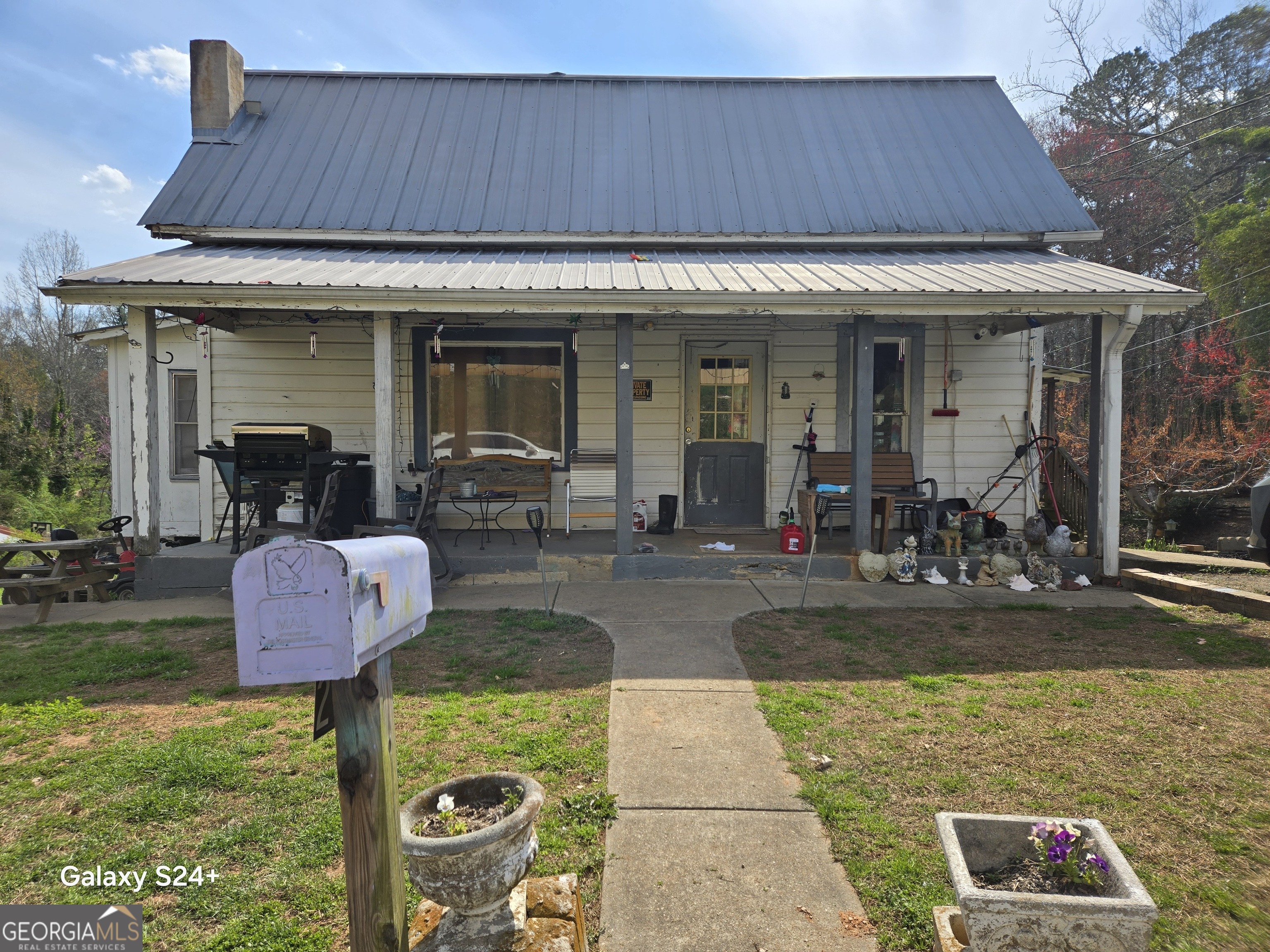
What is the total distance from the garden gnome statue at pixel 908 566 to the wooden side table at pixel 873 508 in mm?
352

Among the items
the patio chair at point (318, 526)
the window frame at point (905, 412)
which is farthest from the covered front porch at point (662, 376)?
the patio chair at point (318, 526)

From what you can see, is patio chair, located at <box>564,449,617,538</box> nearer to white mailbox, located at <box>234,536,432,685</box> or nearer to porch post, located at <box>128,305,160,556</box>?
porch post, located at <box>128,305,160,556</box>

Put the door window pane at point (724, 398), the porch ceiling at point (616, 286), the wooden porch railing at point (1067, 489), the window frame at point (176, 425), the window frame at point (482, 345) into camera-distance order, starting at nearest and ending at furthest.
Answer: the porch ceiling at point (616, 286), the wooden porch railing at point (1067, 489), the window frame at point (482, 345), the door window pane at point (724, 398), the window frame at point (176, 425)

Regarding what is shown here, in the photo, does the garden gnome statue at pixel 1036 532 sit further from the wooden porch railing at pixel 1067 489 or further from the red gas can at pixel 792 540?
the red gas can at pixel 792 540

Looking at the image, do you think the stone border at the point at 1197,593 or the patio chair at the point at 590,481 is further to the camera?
the patio chair at the point at 590,481

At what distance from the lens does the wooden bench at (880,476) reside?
311 inches

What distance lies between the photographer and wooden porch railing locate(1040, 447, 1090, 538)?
27.2 feet

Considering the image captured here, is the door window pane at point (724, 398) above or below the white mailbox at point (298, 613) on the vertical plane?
above

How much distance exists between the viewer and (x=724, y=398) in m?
9.08

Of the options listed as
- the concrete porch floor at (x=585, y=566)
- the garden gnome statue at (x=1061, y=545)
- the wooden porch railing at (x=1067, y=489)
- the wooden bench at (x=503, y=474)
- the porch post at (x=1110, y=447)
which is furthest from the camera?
the wooden porch railing at (x=1067, y=489)

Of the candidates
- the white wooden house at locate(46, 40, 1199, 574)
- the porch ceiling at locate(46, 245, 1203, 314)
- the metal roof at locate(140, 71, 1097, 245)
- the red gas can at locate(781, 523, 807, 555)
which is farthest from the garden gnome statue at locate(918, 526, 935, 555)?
the metal roof at locate(140, 71, 1097, 245)

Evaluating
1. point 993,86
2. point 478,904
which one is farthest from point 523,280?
point 993,86

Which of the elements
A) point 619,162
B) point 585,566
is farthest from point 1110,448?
point 619,162

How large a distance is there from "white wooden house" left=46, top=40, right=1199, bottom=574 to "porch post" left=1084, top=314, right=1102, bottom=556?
0.15 feet
